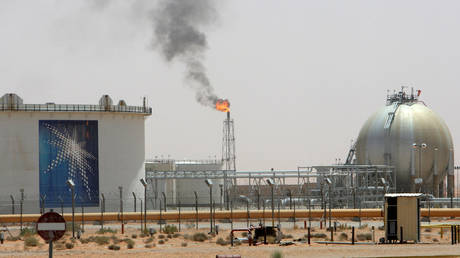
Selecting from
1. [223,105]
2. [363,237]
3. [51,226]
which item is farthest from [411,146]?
[51,226]

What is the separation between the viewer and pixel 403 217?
1430 inches

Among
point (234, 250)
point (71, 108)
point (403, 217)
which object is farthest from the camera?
point (71, 108)

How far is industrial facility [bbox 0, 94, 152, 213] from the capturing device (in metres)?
64.2

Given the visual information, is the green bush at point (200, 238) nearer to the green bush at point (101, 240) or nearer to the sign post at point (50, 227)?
the green bush at point (101, 240)

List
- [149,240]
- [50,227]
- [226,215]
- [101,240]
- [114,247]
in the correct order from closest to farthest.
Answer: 1. [50,227]
2. [114,247]
3. [101,240]
4. [149,240]
5. [226,215]

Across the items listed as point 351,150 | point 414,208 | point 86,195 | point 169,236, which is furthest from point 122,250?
point 351,150

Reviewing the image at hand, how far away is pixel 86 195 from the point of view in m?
65.1

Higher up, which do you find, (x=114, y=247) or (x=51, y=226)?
(x=51, y=226)

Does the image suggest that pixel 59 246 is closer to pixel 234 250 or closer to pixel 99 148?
pixel 234 250

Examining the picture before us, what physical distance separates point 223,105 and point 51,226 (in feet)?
219

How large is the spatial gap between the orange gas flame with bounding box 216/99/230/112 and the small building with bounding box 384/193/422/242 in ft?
154

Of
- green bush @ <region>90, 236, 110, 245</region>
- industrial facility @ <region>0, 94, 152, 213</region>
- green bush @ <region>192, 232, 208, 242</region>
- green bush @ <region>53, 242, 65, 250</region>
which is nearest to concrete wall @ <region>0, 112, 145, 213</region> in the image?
industrial facility @ <region>0, 94, 152, 213</region>

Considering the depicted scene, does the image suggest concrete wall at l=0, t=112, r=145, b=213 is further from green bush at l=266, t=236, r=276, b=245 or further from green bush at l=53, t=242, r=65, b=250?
green bush at l=266, t=236, r=276, b=245

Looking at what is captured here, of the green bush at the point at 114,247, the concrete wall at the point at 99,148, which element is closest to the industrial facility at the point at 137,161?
→ the concrete wall at the point at 99,148
